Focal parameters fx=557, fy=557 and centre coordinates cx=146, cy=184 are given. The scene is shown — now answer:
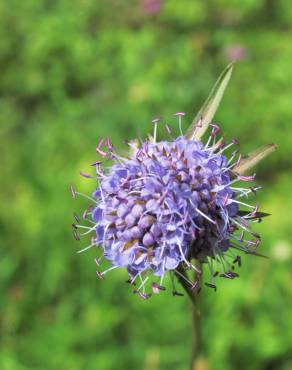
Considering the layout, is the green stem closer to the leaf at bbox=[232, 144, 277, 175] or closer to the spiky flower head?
the spiky flower head

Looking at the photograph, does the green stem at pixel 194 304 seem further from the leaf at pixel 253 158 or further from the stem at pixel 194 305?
the leaf at pixel 253 158

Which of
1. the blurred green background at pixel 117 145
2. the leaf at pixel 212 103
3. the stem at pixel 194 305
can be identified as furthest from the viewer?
the blurred green background at pixel 117 145

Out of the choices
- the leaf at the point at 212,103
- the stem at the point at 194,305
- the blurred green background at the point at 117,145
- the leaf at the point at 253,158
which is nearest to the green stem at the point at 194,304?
the stem at the point at 194,305

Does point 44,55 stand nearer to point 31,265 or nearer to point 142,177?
point 31,265

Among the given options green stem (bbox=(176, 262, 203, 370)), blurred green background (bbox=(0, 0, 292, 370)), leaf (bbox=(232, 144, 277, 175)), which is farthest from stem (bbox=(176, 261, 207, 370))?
blurred green background (bbox=(0, 0, 292, 370))

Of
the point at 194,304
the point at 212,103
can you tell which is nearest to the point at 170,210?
the point at 194,304

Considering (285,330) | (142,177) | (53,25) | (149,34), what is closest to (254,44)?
(149,34)
